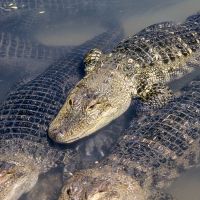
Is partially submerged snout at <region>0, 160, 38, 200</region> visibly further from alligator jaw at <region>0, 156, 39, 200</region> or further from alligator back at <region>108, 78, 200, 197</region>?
alligator back at <region>108, 78, 200, 197</region>

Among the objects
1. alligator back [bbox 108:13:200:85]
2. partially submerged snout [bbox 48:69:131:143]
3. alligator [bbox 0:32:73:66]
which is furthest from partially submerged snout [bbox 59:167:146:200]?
alligator [bbox 0:32:73:66]

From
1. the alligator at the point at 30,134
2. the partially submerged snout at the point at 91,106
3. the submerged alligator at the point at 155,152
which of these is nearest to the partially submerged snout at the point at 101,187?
the submerged alligator at the point at 155,152

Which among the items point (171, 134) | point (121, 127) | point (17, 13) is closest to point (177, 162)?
point (171, 134)

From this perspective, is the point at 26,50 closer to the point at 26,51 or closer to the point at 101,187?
the point at 26,51

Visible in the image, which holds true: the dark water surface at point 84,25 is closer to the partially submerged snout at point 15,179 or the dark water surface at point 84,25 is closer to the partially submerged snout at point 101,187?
the partially submerged snout at point 15,179

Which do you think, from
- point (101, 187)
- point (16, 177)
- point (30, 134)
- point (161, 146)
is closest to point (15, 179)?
point (16, 177)
